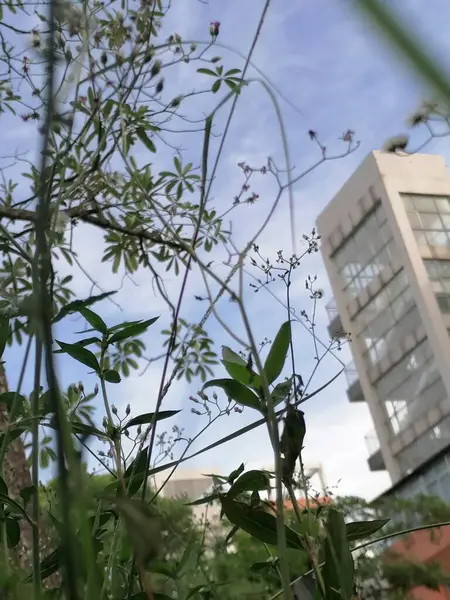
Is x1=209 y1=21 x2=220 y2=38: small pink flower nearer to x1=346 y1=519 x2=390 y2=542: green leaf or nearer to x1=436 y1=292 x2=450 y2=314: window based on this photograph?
x1=346 y1=519 x2=390 y2=542: green leaf

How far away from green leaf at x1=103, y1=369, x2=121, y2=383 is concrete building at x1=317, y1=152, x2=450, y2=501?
9314 millimetres

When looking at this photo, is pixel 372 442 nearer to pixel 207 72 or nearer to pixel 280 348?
pixel 207 72

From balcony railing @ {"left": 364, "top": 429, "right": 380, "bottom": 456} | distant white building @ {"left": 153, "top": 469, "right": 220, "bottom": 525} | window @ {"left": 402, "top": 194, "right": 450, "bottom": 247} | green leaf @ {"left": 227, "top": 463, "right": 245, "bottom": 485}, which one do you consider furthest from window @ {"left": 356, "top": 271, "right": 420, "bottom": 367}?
green leaf @ {"left": 227, "top": 463, "right": 245, "bottom": 485}

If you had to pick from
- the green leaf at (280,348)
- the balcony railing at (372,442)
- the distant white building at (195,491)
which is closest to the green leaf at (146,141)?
the distant white building at (195,491)

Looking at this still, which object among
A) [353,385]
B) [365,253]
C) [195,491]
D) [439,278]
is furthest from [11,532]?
[353,385]

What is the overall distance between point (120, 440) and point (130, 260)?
53.1 inches

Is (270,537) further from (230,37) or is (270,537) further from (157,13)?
(157,13)

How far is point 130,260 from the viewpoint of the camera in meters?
1.77

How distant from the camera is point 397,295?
1062 cm

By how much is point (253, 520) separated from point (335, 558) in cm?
6

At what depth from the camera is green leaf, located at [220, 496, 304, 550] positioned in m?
0.34

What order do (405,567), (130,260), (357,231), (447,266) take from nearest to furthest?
(130,260) < (405,567) < (447,266) < (357,231)

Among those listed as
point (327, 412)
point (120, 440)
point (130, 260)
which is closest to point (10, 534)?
point (120, 440)

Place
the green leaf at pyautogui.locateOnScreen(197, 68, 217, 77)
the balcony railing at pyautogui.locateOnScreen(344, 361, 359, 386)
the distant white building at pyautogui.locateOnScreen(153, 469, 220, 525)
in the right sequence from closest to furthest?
the distant white building at pyautogui.locateOnScreen(153, 469, 220, 525) → the green leaf at pyautogui.locateOnScreen(197, 68, 217, 77) → the balcony railing at pyautogui.locateOnScreen(344, 361, 359, 386)
